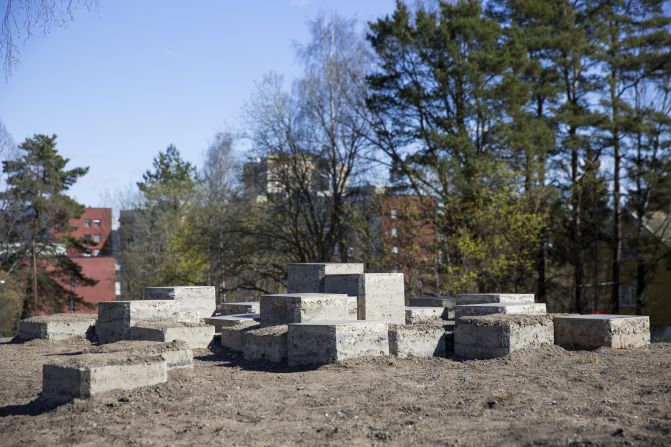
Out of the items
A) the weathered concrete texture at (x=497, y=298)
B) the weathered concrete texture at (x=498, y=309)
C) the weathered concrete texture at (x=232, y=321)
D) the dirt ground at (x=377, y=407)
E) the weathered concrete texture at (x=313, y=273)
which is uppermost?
the weathered concrete texture at (x=313, y=273)

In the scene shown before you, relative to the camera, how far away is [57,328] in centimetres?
1239

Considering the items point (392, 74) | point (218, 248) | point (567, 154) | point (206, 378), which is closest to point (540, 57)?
point (567, 154)

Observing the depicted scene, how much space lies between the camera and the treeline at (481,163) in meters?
20.5

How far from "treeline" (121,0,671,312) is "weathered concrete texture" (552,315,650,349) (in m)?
8.98

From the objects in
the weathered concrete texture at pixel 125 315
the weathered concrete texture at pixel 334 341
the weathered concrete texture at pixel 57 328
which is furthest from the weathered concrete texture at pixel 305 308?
the weathered concrete texture at pixel 57 328

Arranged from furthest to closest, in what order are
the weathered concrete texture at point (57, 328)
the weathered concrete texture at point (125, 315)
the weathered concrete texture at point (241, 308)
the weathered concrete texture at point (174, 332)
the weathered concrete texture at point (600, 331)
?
the weathered concrete texture at point (241, 308) → the weathered concrete texture at point (57, 328) → the weathered concrete texture at point (125, 315) → the weathered concrete texture at point (174, 332) → the weathered concrete texture at point (600, 331)

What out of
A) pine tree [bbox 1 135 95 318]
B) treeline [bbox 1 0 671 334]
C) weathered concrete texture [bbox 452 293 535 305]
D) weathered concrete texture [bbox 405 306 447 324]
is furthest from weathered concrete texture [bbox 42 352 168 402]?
pine tree [bbox 1 135 95 318]

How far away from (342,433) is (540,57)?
65.8ft

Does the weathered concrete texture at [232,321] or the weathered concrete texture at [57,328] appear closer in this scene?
the weathered concrete texture at [232,321]

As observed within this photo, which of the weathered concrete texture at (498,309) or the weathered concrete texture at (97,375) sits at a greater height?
the weathered concrete texture at (498,309)

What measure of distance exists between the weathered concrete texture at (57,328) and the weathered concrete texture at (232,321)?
228 centimetres

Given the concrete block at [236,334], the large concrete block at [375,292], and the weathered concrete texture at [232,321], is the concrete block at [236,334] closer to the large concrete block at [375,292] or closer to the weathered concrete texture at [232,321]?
the weathered concrete texture at [232,321]

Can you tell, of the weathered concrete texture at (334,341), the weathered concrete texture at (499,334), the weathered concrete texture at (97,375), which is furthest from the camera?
the weathered concrete texture at (499,334)

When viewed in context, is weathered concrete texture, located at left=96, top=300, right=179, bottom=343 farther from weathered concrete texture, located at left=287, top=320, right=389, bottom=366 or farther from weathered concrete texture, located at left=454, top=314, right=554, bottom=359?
weathered concrete texture, located at left=454, top=314, right=554, bottom=359
